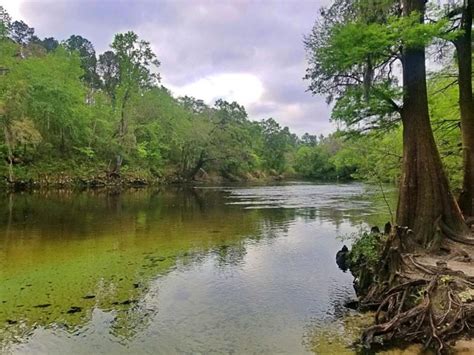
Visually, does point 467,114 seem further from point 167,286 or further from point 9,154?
point 9,154

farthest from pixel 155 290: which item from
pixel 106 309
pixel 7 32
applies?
pixel 7 32

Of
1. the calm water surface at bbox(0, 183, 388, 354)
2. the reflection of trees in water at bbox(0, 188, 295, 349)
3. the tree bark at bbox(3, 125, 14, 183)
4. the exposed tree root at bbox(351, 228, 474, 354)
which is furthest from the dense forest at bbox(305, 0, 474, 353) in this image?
the tree bark at bbox(3, 125, 14, 183)

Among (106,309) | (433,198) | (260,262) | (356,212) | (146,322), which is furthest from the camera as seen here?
(356,212)

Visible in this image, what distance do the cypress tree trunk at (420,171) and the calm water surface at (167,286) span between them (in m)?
2.41

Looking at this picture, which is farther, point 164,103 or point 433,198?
point 164,103

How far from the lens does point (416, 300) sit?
7.17 m

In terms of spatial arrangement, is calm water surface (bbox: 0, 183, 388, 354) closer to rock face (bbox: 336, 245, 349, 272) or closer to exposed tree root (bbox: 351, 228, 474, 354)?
rock face (bbox: 336, 245, 349, 272)

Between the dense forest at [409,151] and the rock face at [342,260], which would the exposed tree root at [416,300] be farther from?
the rock face at [342,260]

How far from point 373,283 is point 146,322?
4.69 metres

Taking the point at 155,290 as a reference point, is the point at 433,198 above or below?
above

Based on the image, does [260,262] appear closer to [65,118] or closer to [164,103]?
[65,118]

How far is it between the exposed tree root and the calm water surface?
1071mm

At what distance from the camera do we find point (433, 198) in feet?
32.4

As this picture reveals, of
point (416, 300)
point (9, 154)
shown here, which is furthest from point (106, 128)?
point (416, 300)
